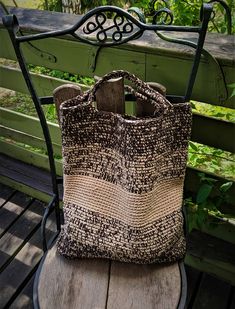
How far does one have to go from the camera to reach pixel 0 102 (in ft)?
Result: 10.6

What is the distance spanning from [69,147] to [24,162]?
1.16 meters

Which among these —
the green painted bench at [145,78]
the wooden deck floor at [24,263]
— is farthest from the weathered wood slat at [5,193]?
the green painted bench at [145,78]

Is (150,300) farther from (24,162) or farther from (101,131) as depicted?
(24,162)

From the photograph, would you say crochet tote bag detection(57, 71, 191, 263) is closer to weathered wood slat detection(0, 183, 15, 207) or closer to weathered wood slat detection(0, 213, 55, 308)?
weathered wood slat detection(0, 213, 55, 308)

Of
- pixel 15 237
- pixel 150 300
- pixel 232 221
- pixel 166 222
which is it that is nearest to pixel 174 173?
pixel 166 222

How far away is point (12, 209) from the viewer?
2.10 metres

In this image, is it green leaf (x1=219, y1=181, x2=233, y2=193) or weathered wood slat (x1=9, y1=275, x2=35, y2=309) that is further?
weathered wood slat (x1=9, y1=275, x2=35, y2=309)

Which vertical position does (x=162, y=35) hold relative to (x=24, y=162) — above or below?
above

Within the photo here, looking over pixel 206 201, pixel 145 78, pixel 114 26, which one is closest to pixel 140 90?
pixel 114 26

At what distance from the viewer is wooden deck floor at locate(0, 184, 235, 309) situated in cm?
162

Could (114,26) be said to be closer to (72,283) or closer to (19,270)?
(72,283)

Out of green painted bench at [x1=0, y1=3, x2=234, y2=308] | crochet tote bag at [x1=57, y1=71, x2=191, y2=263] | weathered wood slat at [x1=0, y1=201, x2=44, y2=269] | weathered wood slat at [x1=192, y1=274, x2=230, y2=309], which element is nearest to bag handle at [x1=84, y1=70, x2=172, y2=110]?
crochet tote bag at [x1=57, y1=71, x2=191, y2=263]

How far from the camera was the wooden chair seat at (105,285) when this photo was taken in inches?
42.3

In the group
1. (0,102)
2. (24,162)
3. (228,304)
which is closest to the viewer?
(228,304)
